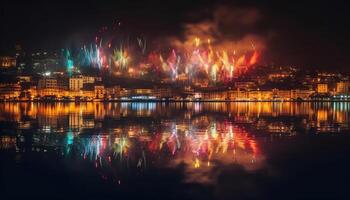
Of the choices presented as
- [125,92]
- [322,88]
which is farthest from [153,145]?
[322,88]

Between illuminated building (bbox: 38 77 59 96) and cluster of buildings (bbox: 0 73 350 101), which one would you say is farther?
illuminated building (bbox: 38 77 59 96)

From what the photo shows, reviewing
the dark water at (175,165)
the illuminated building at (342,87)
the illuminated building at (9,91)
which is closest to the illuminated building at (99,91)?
the illuminated building at (9,91)

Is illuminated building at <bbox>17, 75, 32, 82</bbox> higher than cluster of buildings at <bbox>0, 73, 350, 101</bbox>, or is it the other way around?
illuminated building at <bbox>17, 75, 32, 82</bbox>

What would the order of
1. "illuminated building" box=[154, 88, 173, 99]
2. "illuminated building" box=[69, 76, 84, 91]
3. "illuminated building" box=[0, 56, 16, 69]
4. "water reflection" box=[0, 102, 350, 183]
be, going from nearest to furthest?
"water reflection" box=[0, 102, 350, 183], "illuminated building" box=[69, 76, 84, 91], "illuminated building" box=[154, 88, 173, 99], "illuminated building" box=[0, 56, 16, 69]

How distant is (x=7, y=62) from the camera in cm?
9556

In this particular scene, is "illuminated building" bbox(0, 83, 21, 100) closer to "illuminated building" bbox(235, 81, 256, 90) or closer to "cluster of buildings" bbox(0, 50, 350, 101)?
"cluster of buildings" bbox(0, 50, 350, 101)

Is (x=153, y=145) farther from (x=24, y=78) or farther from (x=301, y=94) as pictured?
(x=301, y=94)

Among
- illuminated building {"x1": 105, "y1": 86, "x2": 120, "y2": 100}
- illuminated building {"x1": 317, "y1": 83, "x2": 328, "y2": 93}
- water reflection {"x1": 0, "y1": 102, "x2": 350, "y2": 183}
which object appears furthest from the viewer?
illuminated building {"x1": 317, "y1": 83, "x2": 328, "y2": 93}

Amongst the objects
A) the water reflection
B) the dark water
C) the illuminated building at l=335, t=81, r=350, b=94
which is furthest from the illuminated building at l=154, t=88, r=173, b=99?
the dark water

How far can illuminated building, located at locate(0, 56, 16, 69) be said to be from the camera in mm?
95188

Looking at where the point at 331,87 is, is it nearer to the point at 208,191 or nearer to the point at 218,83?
the point at 218,83

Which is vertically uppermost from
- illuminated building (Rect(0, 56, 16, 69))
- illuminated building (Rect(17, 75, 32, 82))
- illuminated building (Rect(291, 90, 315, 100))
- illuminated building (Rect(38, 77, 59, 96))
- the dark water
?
illuminated building (Rect(0, 56, 16, 69))

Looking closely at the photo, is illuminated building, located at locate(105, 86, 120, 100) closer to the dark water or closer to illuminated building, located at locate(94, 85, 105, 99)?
illuminated building, located at locate(94, 85, 105, 99)

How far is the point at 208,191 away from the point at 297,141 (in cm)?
661
